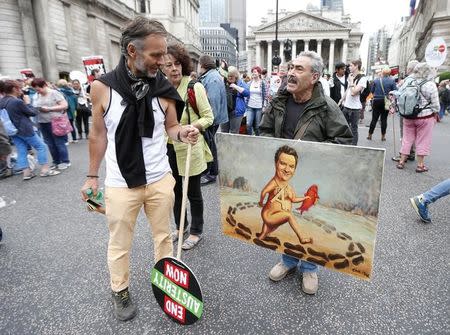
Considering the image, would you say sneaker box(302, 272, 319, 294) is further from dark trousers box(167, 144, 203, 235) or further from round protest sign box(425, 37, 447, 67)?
round protest sign box(425, 37, 447, 67)

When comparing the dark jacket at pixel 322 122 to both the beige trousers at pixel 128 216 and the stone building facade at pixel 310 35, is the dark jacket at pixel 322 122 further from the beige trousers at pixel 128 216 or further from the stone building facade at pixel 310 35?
the stone building facade at pixel 310 35

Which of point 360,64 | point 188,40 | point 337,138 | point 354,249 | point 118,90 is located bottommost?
point 354,249

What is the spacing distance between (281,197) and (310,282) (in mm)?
894

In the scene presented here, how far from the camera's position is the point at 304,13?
7550 centimetres

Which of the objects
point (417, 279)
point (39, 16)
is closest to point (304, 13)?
point (39, 16)

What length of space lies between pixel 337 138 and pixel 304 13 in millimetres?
84101

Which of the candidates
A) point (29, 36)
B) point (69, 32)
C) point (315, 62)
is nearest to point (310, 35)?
point (69, 32)

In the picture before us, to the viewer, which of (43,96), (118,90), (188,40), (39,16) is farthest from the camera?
(188,40)

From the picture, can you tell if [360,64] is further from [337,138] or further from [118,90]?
[118,90]

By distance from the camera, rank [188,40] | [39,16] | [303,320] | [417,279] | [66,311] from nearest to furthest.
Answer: [303,320] → [66,311] → [417,279] → [39,16] → [188,40]

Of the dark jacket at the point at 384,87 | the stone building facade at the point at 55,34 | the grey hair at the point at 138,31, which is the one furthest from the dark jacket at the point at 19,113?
the stone building facade at the point at 55,34

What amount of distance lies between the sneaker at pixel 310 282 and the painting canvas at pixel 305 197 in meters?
0.47

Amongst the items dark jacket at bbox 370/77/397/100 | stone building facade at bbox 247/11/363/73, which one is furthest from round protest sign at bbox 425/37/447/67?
stone building facade at bbox 247/11/363/73

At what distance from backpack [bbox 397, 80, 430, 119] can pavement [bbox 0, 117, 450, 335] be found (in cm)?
196
